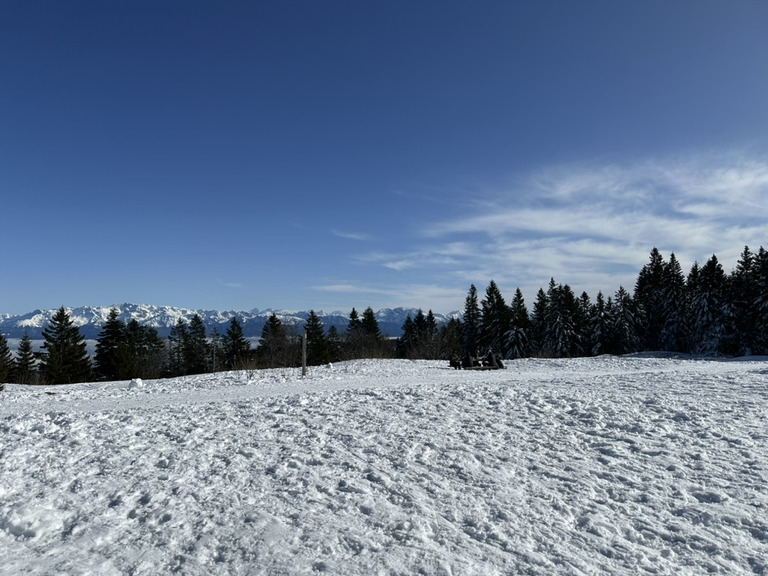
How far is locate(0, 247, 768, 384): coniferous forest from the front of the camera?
4438 cm

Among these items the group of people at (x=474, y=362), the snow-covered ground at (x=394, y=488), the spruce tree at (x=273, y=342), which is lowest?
the snow-covered ground at (x=394, y=488)

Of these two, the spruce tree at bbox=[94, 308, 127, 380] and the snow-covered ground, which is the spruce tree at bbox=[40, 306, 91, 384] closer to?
the spruce tree at bbox=[94, 308, 127, 380]

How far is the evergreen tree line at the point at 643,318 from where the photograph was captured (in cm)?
4400

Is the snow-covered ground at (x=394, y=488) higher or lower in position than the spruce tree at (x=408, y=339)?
lower

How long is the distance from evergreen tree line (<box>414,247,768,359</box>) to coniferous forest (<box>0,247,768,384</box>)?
0.39 feet

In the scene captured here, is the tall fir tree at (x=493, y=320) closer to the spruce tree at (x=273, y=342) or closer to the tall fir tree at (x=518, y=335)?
the tall fir tree at (x=518, y=335)

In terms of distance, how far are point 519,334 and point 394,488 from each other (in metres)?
51.9

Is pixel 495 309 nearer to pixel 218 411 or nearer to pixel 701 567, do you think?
pixel 218 411

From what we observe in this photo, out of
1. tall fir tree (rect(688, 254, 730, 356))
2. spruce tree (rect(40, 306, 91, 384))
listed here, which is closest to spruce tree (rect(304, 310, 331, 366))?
spruce tree (rect(40, 306, 91, 384))

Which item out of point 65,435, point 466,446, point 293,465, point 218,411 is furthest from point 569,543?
point 65,435

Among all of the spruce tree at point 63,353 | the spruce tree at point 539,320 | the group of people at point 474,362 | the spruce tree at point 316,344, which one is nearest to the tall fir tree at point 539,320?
the spruce tree at point 539,320

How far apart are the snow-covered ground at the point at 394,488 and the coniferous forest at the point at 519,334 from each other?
93.4 feet

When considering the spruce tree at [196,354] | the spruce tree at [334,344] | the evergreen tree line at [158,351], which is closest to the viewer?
the evergreen tree line at [158,351]

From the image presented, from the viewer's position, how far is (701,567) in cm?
452
